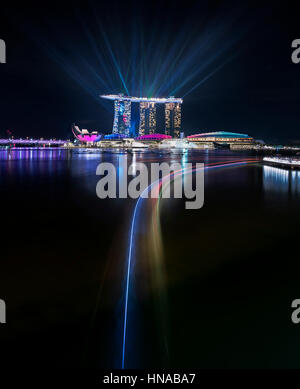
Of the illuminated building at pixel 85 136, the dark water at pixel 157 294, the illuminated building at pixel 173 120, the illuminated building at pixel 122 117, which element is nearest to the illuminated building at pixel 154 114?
the illuminated building at pixel 173 120

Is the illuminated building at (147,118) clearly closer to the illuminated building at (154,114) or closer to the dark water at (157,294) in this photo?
the illuminated building at (154,114)

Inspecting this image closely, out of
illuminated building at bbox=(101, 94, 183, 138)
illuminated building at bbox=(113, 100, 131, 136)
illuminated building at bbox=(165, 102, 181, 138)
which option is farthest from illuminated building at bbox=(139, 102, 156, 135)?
illuminated building at bbox=(113, 100, 131, 136)

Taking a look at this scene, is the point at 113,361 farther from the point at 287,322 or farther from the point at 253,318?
the point at 287,322

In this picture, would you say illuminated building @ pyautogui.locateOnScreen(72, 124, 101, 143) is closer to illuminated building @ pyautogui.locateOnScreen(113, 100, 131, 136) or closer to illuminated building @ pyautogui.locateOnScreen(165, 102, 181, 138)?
illuminated building @ pyautogui.locateOnScreen(113, 100, 131, 136)

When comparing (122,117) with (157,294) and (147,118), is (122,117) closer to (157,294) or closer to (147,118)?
(147,118)

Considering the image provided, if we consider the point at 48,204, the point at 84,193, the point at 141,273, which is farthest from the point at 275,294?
the point at 84,193

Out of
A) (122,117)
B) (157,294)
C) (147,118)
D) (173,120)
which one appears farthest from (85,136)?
(157,294)
